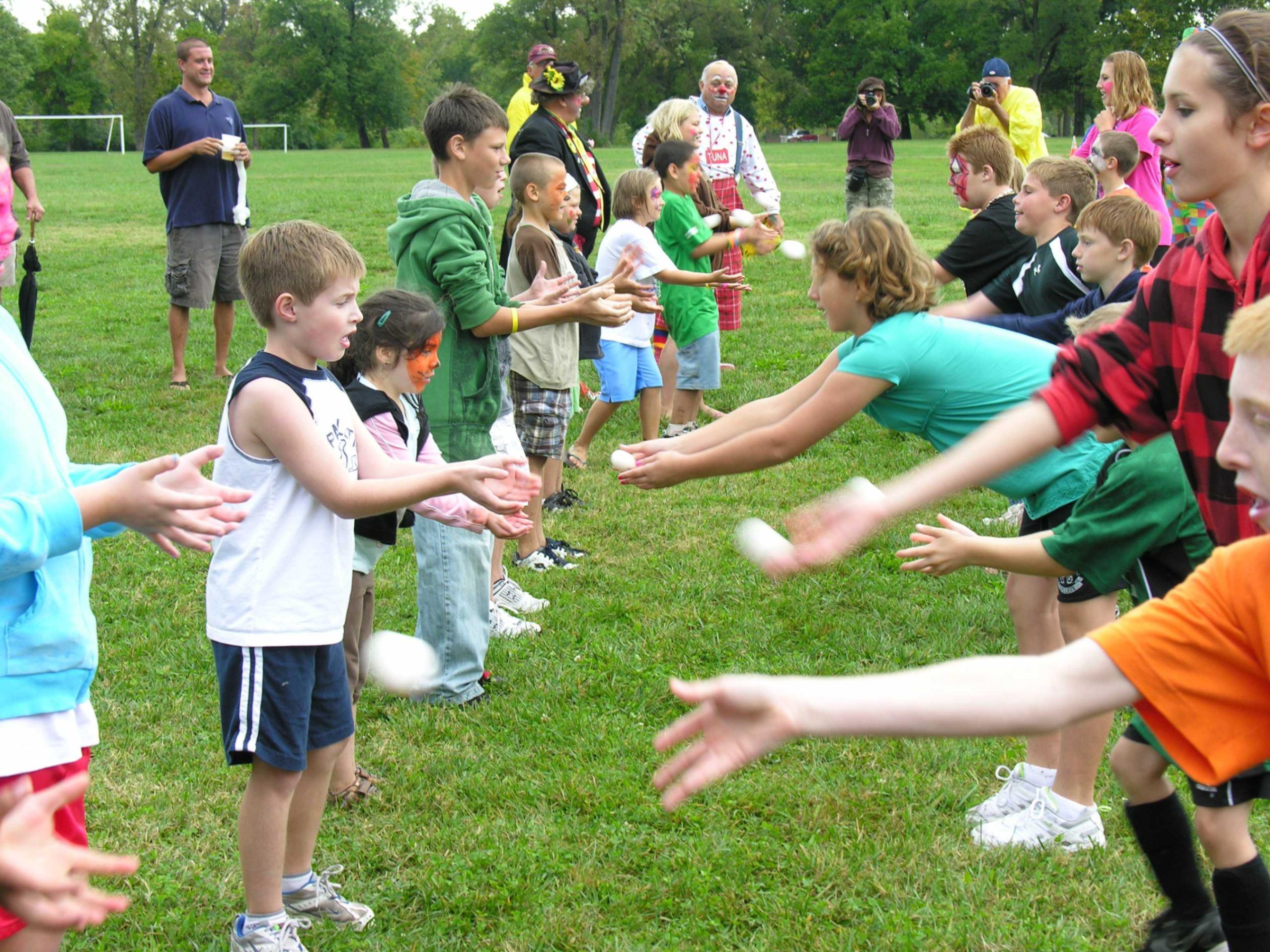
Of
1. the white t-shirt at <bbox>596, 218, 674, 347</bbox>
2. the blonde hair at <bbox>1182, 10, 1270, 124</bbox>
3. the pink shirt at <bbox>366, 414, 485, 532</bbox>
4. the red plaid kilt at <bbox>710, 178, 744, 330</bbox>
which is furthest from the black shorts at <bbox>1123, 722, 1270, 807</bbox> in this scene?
the red plaid kilt at <bbox>710, 178, 744, 330</bbox>

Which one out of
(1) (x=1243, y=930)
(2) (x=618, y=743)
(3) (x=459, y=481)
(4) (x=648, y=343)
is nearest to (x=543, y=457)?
(4) (x=648, y=343)

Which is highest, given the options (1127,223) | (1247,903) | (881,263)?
(1127,223)

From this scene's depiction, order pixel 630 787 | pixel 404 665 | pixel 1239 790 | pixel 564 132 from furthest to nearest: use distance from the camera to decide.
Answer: pixel 564 132 < pixel 404 665 < pixel 630 787 < pixel 1239 790

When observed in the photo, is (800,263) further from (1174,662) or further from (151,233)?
(1174,662)

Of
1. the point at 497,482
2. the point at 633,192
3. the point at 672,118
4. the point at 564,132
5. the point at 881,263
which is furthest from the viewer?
the point at 672,118

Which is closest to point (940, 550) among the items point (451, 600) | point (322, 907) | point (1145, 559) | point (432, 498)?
point (1145, 559)

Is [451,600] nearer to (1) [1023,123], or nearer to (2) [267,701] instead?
(2) [267,701]

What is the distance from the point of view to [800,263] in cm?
1494

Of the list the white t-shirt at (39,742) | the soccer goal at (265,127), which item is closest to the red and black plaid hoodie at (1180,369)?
the white t-shirt at (39,742)

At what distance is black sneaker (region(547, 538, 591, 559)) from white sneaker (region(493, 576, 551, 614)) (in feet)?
2.11

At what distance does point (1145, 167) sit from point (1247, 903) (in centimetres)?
629

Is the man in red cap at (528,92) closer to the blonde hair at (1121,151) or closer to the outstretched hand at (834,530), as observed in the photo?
the blonde hair at (1121,151)

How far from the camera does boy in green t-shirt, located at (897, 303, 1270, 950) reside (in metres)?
2.88

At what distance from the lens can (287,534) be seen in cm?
299
